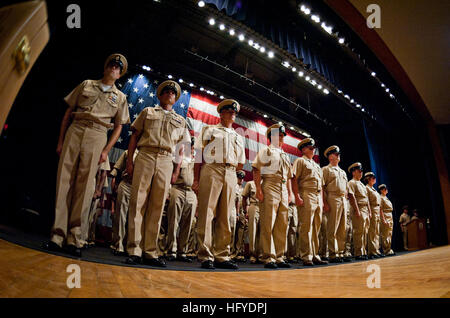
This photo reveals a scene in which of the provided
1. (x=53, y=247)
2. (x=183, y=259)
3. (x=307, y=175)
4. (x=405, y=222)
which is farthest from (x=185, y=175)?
(x=405, y=222)

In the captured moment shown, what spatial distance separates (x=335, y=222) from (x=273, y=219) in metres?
1.70

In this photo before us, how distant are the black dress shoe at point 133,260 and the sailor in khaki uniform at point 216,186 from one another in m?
0.54

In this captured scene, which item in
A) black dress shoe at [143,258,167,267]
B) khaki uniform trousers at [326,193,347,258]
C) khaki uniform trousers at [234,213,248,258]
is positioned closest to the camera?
black dress shoe at [143,258,167,267]

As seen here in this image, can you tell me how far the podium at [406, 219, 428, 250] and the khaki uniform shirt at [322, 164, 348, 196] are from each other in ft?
21.2

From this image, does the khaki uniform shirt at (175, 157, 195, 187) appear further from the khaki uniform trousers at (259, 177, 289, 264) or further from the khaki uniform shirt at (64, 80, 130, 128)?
the khaki uniform shirt at (64, 80, 130, 128)

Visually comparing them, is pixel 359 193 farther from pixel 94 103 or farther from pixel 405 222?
pixel 405 222

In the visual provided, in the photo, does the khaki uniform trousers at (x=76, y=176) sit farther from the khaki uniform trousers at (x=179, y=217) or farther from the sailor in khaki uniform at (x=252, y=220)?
the sailor in khaki uniform at (x=252, y=220)

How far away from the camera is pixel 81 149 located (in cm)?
189

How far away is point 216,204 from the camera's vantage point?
222cm

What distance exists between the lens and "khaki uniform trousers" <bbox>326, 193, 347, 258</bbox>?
3.70 metres

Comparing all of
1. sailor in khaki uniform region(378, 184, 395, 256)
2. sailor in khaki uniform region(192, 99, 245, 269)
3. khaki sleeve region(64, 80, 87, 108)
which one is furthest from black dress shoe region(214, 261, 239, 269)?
sailor in khaki uniform region(378, 184, 395, 256)
